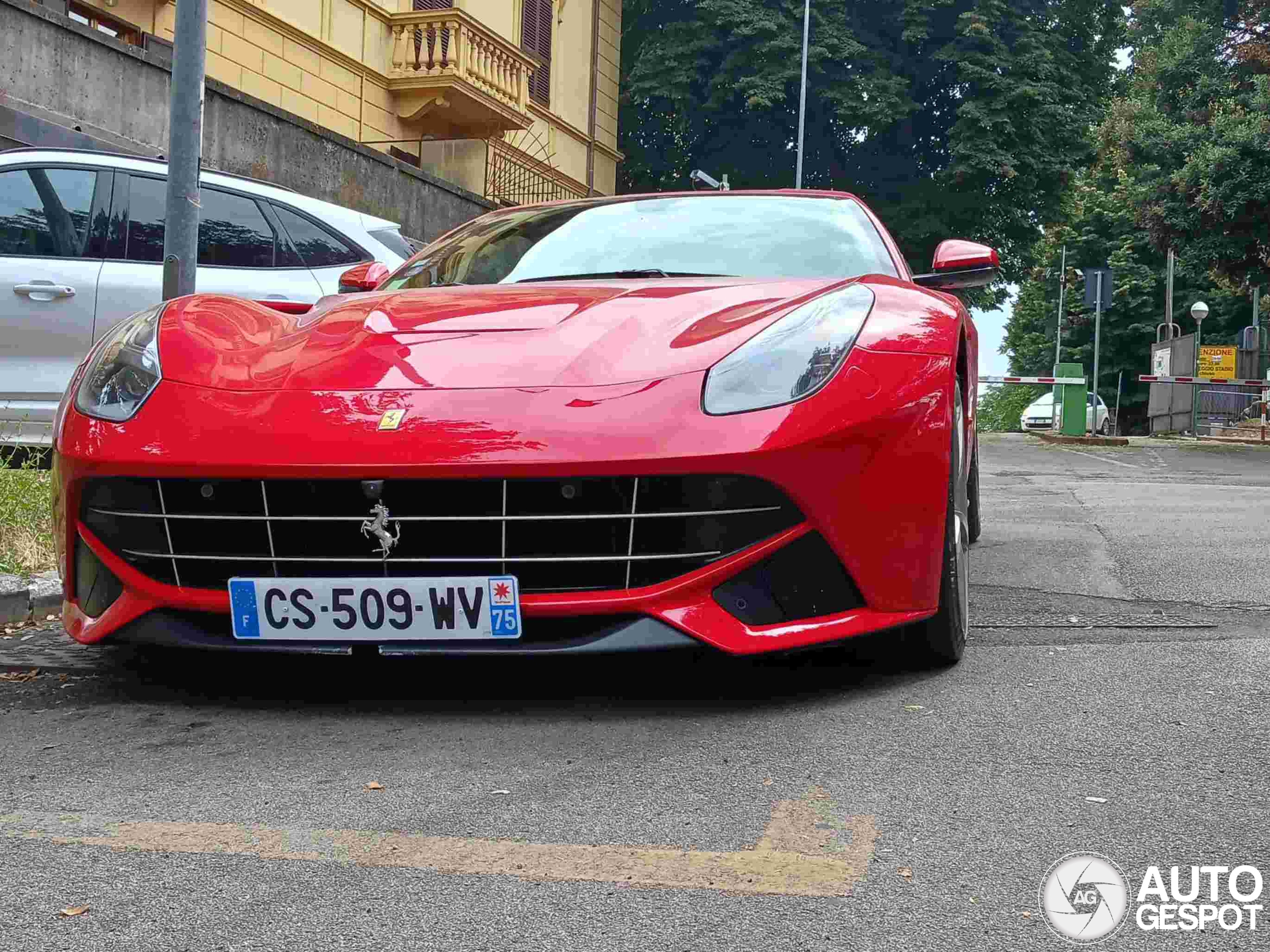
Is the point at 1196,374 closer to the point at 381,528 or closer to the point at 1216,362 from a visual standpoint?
the point at 1216,362

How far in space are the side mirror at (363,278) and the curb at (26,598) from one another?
1.18 m

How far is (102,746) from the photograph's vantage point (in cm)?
295

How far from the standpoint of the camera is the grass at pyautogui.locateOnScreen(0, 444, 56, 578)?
190 inches

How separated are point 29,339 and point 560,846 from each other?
5861mm

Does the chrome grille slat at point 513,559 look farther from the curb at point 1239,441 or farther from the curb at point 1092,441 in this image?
the curb at point 1239,441

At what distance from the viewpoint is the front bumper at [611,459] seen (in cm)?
300

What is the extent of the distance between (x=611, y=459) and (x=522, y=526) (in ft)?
0.73

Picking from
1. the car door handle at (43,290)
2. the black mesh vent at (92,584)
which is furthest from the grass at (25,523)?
the car door handle at (43,290)

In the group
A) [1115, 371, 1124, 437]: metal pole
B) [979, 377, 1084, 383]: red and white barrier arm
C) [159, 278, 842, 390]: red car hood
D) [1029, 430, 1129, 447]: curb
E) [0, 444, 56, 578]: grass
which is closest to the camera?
[159, 278, 842, 390]: red car hood

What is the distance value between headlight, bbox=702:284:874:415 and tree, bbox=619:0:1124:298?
26.3 metres

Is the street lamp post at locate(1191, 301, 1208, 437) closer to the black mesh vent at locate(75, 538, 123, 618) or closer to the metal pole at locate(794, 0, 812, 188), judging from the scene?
the metal pole at locate(794, 0, 812, 188)

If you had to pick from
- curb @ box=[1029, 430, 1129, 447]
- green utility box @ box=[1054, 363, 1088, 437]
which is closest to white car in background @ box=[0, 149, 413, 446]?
curb @ box=[1029, 430, 1129, 447]

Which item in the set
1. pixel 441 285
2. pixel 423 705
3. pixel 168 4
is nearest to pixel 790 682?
pixel 423 705

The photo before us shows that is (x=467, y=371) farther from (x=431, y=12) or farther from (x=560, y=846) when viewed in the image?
(x=431, y=12)
